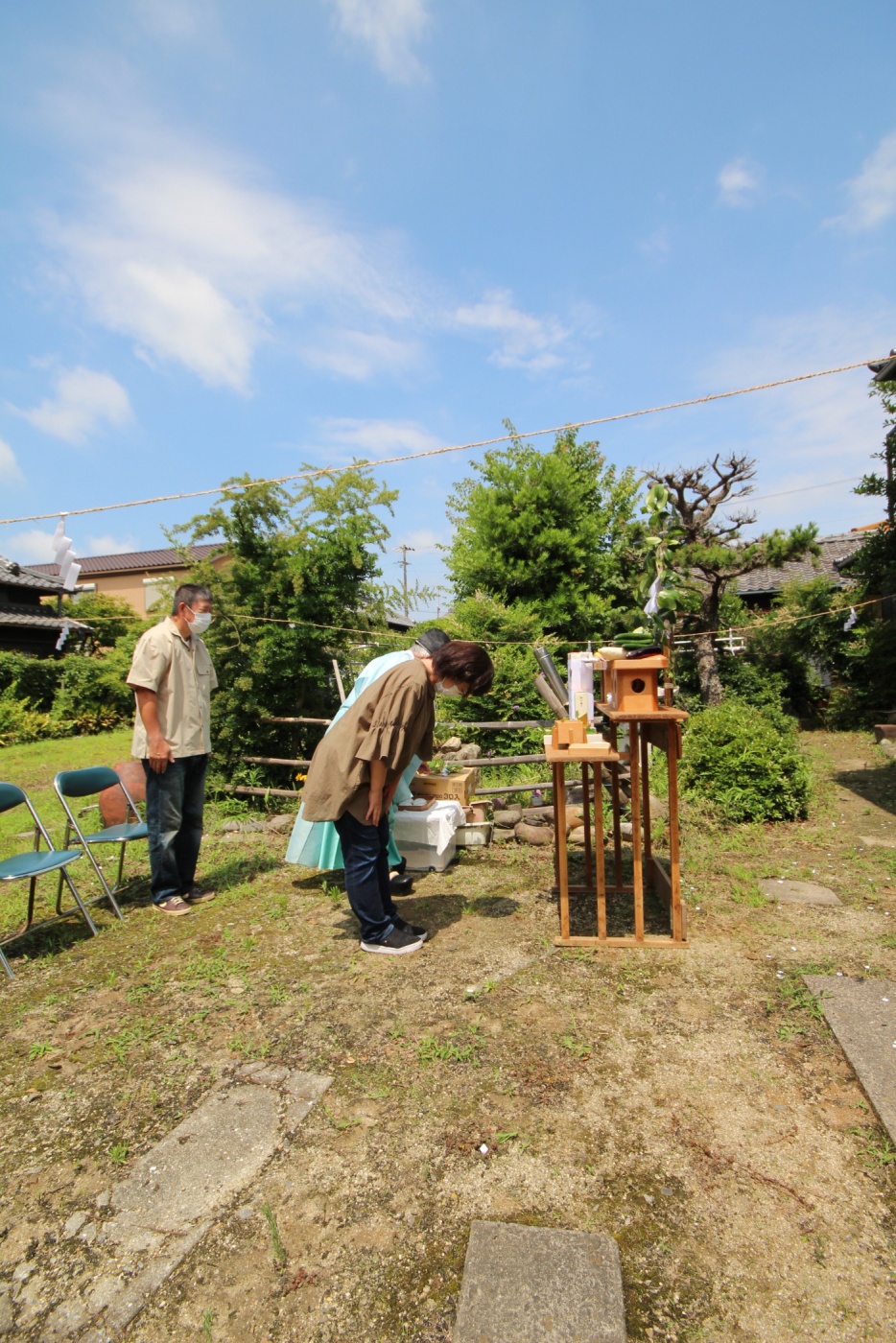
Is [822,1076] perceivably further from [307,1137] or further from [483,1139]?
Result: [307,1137]

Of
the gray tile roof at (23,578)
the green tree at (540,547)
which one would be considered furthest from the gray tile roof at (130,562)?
the green tree at (540,547)

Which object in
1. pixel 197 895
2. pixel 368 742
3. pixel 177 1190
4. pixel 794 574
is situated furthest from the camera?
pixel 794 574

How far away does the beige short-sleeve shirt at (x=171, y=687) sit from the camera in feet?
13.5

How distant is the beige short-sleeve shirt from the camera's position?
411 centimetres

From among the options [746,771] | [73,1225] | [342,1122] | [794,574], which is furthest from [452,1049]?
[794,574]

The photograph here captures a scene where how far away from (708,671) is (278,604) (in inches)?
356

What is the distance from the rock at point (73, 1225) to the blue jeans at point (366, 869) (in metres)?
1.70

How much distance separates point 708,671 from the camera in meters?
13.3

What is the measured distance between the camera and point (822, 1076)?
8.12 feet

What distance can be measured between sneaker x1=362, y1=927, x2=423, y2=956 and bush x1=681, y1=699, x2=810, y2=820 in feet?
11.4

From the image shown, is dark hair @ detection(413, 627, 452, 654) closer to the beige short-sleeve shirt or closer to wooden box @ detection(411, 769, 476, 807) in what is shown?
the beige short-sleeve shirt

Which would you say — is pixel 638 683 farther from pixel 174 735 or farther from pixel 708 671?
pixel 708 671

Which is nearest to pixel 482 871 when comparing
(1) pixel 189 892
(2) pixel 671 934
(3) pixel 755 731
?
(2) pixel 671 934

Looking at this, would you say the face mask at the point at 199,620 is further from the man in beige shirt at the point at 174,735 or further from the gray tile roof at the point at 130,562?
the gray tile roof at the point at 130,562
